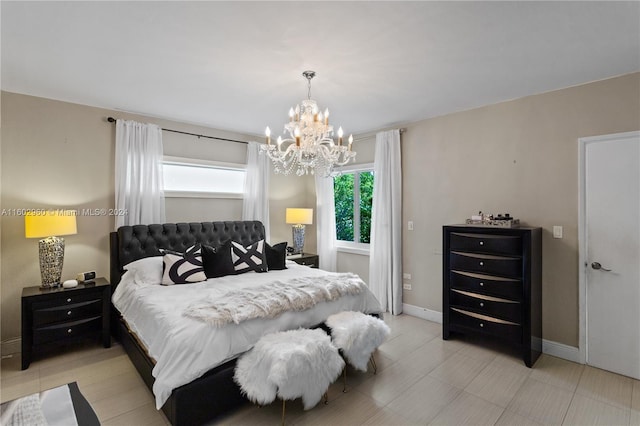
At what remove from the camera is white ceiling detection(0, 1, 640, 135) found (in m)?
1.87

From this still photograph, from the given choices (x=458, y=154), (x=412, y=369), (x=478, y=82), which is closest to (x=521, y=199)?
(x=458, y=154)

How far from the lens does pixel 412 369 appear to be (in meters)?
2.86

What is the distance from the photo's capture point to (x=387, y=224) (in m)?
4.43

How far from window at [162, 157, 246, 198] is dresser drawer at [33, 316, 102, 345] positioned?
1.71 metres

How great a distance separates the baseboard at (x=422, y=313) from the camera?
159 inches

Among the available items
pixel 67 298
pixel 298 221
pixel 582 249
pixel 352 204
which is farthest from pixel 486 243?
pixel 67 298

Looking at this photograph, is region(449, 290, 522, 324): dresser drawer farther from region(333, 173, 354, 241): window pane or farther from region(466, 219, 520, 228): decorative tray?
region(333, 173, 354, 241): window pane

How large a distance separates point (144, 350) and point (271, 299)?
114 cm

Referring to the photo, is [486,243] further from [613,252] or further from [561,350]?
[561,350]

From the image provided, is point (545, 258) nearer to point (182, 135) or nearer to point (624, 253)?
point (624, 253)

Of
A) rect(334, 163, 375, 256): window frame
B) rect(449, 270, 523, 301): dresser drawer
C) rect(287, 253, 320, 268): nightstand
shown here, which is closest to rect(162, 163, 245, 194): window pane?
rect(287, 253, 320, 268): nightstand

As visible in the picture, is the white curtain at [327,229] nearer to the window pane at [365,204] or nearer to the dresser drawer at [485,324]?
the window pane at [365,204]

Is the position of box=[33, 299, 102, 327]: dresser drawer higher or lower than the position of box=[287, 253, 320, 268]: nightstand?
lower

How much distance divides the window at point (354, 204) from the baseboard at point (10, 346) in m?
4.24
